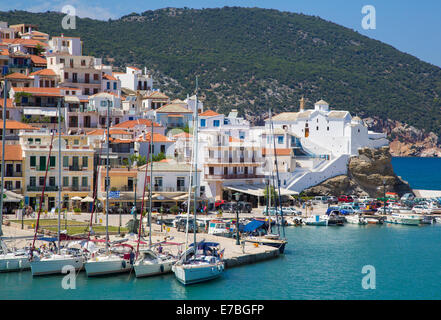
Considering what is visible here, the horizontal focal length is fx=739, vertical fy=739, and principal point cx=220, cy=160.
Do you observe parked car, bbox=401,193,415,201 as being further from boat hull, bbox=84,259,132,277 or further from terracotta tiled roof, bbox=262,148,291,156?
boat hull, bbox=84,259,132,277

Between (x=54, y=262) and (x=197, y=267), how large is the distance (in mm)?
9152

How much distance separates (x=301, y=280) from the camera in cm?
4759

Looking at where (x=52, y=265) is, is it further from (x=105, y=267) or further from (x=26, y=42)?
(x=26, y=42)

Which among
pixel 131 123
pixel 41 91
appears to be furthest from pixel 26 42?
pixel 131 123

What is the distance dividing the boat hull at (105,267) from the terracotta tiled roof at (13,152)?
87.0ft

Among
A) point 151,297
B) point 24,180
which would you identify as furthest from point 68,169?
point 151,297

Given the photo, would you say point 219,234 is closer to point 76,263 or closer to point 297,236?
point 297,236

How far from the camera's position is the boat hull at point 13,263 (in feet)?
154

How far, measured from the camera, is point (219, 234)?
61219 millimetres

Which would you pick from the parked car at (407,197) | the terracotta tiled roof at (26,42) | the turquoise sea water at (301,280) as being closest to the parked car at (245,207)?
the turquoise sea water at (301,280)

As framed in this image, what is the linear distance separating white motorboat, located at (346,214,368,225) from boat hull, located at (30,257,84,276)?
37.5 meters

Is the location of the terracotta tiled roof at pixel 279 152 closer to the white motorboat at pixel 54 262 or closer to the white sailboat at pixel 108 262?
the white sailboat at pixel 108 262

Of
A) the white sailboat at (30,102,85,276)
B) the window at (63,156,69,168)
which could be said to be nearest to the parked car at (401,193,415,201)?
the window at (63,156,69,168)
